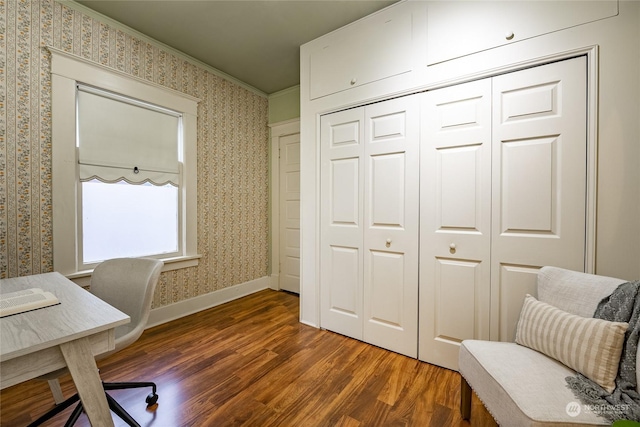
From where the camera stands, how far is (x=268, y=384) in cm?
176

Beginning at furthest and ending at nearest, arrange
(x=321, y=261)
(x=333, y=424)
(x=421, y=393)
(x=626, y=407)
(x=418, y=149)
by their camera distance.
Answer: (x=321, y=261), (x=418, y=149), (x=421, y=393), (x=333, y=424), (x=626, y=407)

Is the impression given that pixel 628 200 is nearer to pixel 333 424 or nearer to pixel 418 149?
pixel 418 149

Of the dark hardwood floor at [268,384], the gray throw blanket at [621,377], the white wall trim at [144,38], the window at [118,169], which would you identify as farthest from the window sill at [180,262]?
the gray throw blanket at [621,377]

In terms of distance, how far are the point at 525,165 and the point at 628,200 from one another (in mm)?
495

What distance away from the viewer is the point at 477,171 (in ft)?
5.98

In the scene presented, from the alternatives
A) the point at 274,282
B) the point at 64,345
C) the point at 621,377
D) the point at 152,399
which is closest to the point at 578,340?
the point at 621,377

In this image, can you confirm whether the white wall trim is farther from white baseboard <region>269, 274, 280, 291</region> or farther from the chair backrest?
white baseboard <region>269, 274, 280, 291</region>

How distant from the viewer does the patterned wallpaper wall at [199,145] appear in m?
1.91

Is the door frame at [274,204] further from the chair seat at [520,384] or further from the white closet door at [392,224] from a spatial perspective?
the chair seat at [520,384]

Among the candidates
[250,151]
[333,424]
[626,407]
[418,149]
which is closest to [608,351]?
[626,407]

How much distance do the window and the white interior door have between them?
1.20 metres

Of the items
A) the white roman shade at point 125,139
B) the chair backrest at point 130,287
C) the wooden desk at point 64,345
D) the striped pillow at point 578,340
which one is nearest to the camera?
the wooden desk at point 64,345

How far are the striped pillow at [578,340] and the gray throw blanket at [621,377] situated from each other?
26mm

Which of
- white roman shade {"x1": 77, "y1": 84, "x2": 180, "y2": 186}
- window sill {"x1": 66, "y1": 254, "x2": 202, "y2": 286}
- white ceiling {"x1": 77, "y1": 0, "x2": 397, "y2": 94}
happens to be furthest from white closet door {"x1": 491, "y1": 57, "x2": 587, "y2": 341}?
white roman shade {"x1": 77, "y1": 84, "x2": 180, "y2": 186}
